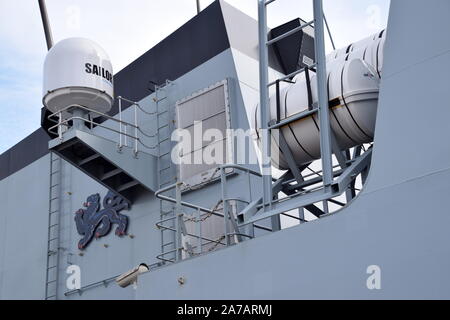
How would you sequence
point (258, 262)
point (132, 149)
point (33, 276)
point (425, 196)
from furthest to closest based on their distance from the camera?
Result: point (33, 276), point (132, 149), point (258, 262), point (425, 196)

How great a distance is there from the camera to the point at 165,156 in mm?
11484

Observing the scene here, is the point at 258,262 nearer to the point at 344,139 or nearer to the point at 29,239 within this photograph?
the point at 344,139

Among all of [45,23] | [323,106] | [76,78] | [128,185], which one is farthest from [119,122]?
[323,106]

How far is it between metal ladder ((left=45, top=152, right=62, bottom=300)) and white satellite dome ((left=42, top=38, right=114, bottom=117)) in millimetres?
3403

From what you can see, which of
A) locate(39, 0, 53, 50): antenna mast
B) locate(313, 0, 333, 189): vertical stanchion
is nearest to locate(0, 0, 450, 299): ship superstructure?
locate(313, 0, 333, 189): vertical stanchion

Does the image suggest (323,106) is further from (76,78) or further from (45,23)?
(45,23)

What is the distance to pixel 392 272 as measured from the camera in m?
5.77

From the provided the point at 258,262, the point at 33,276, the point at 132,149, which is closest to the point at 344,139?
the point at 258,262

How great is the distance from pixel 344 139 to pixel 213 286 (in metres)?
2.17

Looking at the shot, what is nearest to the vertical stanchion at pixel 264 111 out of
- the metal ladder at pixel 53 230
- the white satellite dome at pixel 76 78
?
the white satellite dome at pixel 76 78

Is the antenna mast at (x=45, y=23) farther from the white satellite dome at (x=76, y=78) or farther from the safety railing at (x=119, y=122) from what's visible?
the white satellite dome at (x=76, y=78)

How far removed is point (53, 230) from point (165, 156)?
323 cm

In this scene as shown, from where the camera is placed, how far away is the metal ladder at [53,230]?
1280 centimetres

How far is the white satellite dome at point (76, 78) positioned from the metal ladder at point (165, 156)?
128 centimetres
